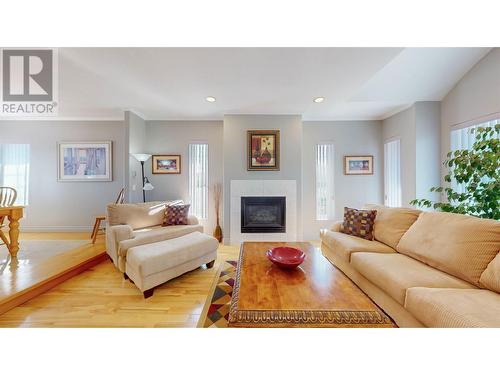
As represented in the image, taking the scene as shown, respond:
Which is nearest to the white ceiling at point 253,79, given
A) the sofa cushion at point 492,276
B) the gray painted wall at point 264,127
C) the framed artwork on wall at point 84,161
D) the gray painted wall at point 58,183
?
the gray painted wall at point 264,127

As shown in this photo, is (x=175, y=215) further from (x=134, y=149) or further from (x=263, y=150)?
(x=263, y=150)

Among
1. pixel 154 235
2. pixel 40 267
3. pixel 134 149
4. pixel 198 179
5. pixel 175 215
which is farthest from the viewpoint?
pixel 198 179

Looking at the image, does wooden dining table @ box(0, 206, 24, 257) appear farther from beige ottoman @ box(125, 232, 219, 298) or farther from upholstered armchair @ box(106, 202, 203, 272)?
beige ottoman @ box(125, 232, 219, 298)

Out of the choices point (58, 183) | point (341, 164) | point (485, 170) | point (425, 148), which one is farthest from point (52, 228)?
point (425, 148)

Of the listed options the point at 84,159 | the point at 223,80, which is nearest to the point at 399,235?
the point at 223,80

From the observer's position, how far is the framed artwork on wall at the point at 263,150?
3.74 m

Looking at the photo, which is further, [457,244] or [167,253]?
[167,253]

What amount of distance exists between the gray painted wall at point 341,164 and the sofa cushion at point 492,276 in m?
2.94

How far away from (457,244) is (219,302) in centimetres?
207

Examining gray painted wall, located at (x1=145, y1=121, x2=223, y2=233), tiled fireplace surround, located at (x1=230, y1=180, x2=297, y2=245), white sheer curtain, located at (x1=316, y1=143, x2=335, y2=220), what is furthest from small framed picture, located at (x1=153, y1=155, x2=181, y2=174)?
white sheer curtain, located at (x1=316, y1=143, x2=335, y2=220)

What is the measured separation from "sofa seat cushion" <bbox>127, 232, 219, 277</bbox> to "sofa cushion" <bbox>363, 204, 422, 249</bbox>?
84.7 inches

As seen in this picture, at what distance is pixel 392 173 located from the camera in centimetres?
393

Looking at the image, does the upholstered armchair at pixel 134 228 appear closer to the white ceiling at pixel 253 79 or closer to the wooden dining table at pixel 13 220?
the wooden dining table at pixel 13 220
